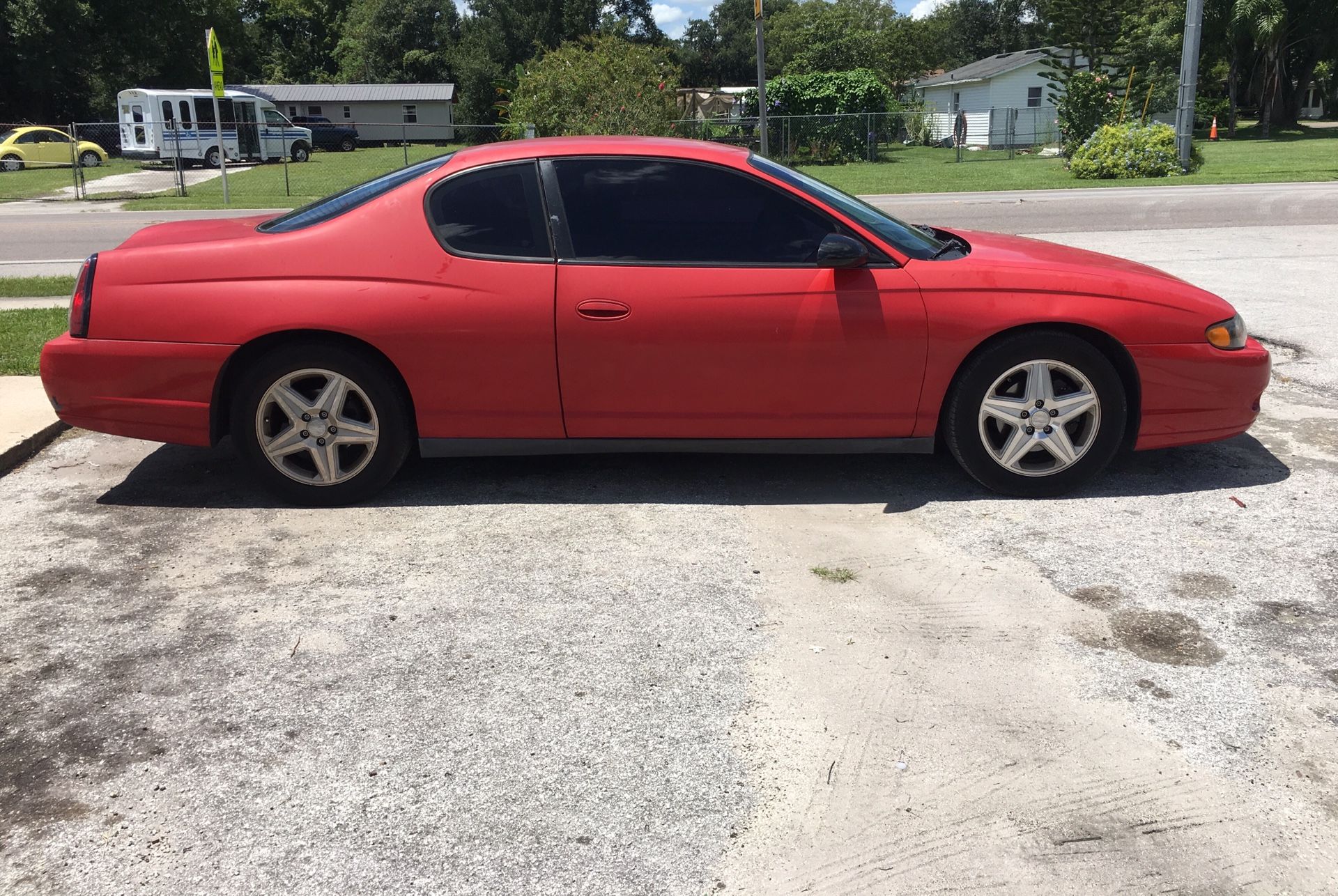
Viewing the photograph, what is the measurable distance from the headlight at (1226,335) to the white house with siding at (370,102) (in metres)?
64.0

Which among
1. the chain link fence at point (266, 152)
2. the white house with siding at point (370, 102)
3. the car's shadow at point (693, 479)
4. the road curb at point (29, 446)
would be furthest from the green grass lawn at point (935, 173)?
the white house with siding at point (370, 102)

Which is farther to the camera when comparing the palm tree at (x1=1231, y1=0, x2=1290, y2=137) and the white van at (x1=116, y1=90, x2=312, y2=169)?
the palm tree at (x1=1231, y1=0, x2=1290, y2=137)

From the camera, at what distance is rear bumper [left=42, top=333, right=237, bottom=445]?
486 centimetres

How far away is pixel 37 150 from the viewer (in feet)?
122

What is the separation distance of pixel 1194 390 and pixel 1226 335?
28 centimetres

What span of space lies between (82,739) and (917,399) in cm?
331

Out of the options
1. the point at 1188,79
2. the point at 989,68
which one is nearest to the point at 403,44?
the point at 989,68

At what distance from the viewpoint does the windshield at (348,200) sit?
5.00 meters

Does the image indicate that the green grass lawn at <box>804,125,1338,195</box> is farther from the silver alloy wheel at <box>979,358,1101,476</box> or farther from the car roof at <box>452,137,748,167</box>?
the silver alloy wheel at <box>979,358,1101,476</box>

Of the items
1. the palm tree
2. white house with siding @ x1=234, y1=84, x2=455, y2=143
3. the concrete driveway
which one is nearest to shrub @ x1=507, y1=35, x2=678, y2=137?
the concrete driveway

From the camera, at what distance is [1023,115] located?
49188 millimetres

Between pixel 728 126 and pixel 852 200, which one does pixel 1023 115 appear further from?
pixel 852 200

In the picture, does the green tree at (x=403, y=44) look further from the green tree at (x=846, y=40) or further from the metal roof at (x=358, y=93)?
the green tree at (x=846, y=40)

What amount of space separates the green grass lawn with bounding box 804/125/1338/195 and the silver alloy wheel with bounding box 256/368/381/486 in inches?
735
